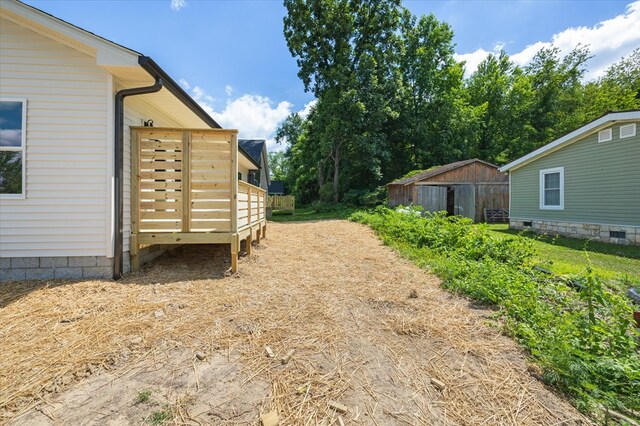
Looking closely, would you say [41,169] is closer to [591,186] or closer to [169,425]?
[169,425]

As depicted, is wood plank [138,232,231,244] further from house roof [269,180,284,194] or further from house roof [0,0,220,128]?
house roof [269,180,284,194]

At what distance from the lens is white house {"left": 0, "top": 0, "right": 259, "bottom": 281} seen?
13.0 feet

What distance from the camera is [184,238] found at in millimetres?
4492

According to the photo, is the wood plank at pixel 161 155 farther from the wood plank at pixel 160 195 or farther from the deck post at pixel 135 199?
the wood plank at pixel 160 195

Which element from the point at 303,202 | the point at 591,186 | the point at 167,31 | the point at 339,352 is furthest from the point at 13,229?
the point at 303,202

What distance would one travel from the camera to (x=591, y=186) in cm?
880

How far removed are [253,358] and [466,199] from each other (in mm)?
16803

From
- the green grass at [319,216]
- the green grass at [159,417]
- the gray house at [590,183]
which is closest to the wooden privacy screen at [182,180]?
the green grass at [159,417]

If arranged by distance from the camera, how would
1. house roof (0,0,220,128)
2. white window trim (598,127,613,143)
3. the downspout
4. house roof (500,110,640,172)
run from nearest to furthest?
house roof (0,0,220,128) < the downspout < house roof (500,110,640,172) < white window trim (598,127,613,143)

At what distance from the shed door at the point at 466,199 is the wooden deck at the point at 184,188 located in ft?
49.4

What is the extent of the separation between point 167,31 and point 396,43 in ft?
62.4

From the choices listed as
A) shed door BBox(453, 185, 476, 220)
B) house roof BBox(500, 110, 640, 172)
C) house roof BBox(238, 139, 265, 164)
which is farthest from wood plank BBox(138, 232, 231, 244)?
house roof BBox(238, 139, 265, 164)

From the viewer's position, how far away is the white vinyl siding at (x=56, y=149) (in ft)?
13.1

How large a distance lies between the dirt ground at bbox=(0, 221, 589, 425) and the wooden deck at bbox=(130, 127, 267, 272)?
848mm
